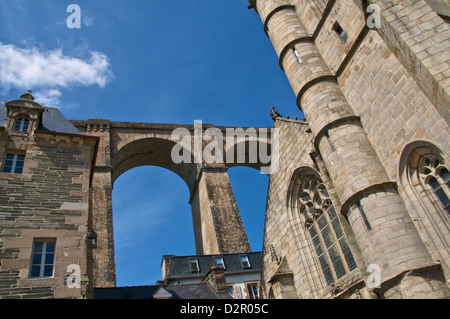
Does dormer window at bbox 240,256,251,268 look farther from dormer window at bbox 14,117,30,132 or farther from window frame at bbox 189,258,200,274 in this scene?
dormer window at bbox 14,117,30,132

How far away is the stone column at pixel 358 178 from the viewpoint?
5.73m

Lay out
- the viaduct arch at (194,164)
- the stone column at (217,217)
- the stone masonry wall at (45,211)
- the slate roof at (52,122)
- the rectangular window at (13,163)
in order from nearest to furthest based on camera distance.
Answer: the stone masonry wall at (45,211) → the rectangular window at (13,163) → the slate roof at (52,122) → the viaduct arch at (194,164) → the stone column at (217,217)

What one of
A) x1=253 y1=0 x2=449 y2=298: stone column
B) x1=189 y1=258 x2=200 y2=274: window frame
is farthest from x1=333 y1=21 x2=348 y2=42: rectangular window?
x1=189 y1=258 x2=200 y2=274: window frame

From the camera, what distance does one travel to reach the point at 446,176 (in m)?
5.80

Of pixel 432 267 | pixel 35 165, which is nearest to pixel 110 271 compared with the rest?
pixel 35 165

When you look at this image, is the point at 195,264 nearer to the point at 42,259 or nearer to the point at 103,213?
the point at 103,213

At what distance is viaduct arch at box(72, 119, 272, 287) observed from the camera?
58.1 ft

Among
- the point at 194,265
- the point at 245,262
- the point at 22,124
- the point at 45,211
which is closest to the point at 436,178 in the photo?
the point at 45,211

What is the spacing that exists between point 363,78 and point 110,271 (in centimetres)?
1235

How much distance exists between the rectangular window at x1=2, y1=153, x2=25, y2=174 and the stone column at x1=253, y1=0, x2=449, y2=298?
723 cm

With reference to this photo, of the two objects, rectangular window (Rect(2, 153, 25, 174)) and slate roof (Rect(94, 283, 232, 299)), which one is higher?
rectangular window (Rect(2, 153, 25, 174))

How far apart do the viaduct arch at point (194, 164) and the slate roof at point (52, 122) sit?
20.8 ft

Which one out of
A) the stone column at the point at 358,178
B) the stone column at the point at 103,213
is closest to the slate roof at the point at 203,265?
Answer: the stone column at the point at 103,213

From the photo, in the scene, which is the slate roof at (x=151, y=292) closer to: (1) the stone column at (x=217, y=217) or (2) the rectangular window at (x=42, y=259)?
(2) the rectangular window at (x=42, y=259)
